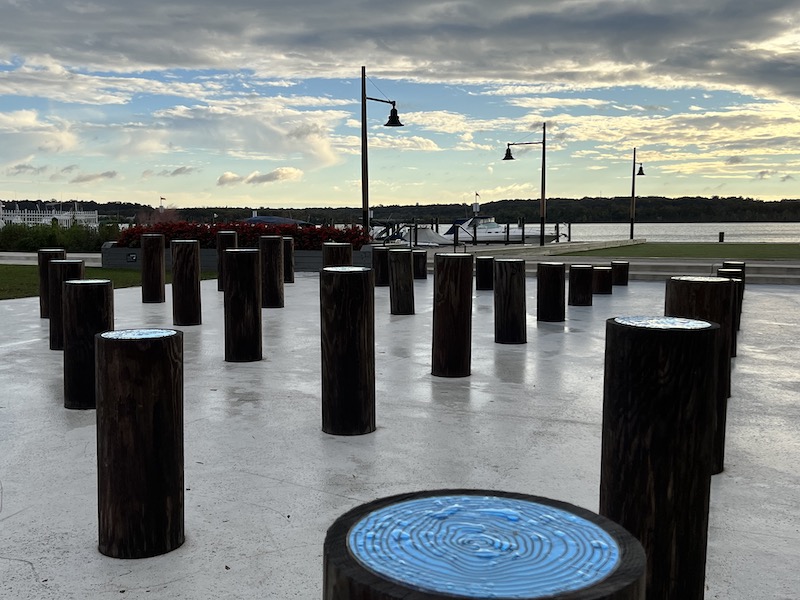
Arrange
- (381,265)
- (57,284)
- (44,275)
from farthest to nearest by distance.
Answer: (381,265) → (44,275) → (57,284)

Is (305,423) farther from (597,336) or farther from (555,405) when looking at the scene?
(597,336)

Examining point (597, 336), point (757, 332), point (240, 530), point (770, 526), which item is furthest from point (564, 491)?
point (757, 332)

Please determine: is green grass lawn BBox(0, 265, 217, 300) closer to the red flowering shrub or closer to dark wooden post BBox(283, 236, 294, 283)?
the red flowering shrub

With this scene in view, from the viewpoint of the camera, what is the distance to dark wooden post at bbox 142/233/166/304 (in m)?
14.6

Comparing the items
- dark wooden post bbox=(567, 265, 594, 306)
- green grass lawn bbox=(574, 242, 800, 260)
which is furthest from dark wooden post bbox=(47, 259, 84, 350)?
green grass lawn bbox=(574, 242, 800, 260)

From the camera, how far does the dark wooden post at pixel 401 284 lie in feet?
42.7

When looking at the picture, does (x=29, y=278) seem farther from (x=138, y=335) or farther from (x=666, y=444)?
(x=666, y=444)

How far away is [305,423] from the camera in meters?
6.21

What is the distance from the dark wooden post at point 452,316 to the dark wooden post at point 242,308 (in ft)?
6.73

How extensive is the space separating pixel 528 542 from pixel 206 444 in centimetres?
397

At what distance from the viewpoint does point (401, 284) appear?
42.7 ft

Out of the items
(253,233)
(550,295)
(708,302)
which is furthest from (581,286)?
(253,233)

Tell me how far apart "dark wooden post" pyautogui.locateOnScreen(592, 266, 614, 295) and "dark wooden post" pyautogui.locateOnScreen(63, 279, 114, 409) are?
39.8 ft

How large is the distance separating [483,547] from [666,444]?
1.56 meters
